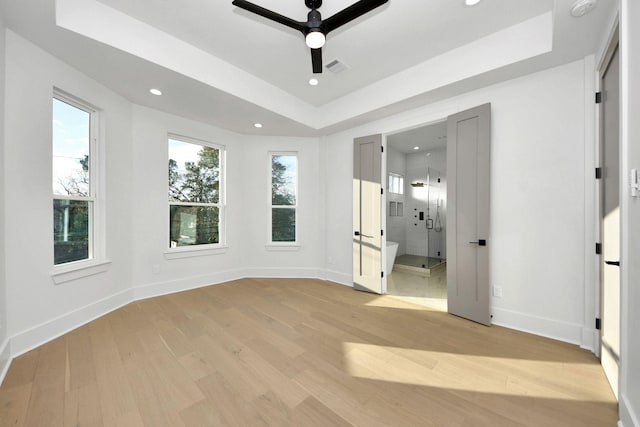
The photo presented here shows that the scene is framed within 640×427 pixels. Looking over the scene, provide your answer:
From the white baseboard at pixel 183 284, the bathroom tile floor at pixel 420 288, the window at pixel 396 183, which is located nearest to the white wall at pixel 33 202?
the white baseboard at pixel 183 284

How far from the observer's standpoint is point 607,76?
1.99m

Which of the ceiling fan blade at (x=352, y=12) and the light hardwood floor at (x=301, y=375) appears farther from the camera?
the ceiling fan blade at (x=352, y=12)

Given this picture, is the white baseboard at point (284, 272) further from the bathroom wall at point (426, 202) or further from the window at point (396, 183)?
the bathroom wall at point (426, 202)

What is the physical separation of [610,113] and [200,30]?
3.67 metres

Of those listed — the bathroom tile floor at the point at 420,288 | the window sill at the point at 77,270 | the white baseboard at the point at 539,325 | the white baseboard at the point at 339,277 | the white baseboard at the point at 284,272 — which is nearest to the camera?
the white baseboard at the point at 539,325

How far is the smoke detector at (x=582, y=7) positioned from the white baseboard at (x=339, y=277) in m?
3.72

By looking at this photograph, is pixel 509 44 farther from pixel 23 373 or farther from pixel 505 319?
pixel 23 373

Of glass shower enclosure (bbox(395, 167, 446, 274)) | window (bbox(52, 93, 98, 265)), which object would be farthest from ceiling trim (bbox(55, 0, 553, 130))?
glass shower enclosure (bbox(395, 167, 446, 274))

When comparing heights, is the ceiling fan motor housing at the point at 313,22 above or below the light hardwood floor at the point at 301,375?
above

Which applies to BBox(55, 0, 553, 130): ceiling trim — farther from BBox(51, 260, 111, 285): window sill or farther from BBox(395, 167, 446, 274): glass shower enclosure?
BBox(395, 167, 446, 274): glass shower enclosure

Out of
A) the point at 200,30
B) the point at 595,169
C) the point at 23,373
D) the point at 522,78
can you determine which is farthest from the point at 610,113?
the point at 23,373

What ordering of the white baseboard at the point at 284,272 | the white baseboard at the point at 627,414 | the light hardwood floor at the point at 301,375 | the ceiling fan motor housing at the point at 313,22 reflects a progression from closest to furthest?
the white baseboard at the point at 627,414
the light hardwood floor at the point at 301,375
the ceiling fan motor housing at the point at 313,22
the white baseboard at the point at 284,272

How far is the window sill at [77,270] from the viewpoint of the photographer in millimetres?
2439

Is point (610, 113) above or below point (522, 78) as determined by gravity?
below
